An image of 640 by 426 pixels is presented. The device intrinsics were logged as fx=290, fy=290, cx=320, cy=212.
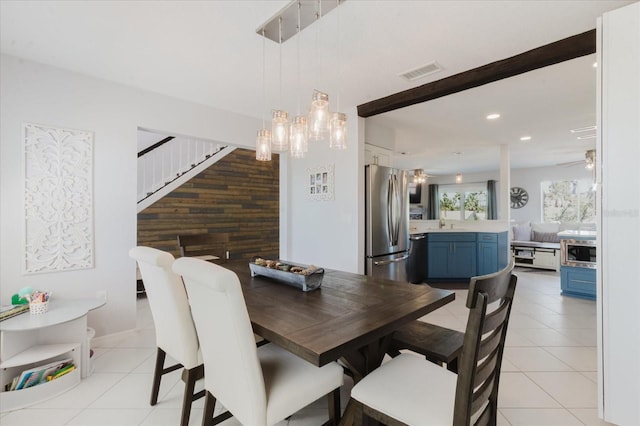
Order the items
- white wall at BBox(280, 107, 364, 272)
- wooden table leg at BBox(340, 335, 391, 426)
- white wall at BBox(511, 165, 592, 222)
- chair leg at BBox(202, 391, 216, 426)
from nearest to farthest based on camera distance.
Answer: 1. chair leg at BBox(202, 391, 216, 426)
2. wooden table leg at BBox(340, 335, 391, 426)
3. white wall at BBox(280, 107, 364, 272)
4. white wall at BBox(511, 165, 592, 222)

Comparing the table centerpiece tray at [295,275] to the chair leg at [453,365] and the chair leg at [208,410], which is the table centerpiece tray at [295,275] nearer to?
the chair leg at [208,410]

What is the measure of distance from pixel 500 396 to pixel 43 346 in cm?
325

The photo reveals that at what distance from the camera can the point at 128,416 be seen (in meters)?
1.75

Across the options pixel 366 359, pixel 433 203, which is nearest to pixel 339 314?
pixel 366 359

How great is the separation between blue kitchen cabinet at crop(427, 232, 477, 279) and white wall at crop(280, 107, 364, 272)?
2147mm

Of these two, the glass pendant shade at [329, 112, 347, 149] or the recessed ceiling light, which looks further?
the recessed ceiling light

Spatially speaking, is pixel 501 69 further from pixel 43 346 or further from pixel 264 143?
pixel 43 346

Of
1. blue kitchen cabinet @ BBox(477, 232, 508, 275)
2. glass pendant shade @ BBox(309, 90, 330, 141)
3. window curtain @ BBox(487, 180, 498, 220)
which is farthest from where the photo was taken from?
window curtain @ BBox(487, 180, 498, 220)

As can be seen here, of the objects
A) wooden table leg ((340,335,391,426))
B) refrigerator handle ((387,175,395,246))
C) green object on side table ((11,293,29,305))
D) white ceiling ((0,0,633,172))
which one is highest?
white ceiling ((0,0,633,172))

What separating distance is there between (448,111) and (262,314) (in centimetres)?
347

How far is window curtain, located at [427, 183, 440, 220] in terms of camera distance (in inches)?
400

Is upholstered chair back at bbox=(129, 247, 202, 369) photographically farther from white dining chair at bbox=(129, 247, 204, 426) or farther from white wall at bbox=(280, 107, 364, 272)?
white wall at bbox=(280, 107, 364, 272)

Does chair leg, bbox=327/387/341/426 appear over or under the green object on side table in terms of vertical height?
under

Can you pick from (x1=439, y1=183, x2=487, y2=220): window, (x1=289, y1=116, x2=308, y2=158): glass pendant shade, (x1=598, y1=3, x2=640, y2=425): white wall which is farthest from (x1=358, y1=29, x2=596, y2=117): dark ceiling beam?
(x1=439, y1=183, x2=487, y2=220): window
